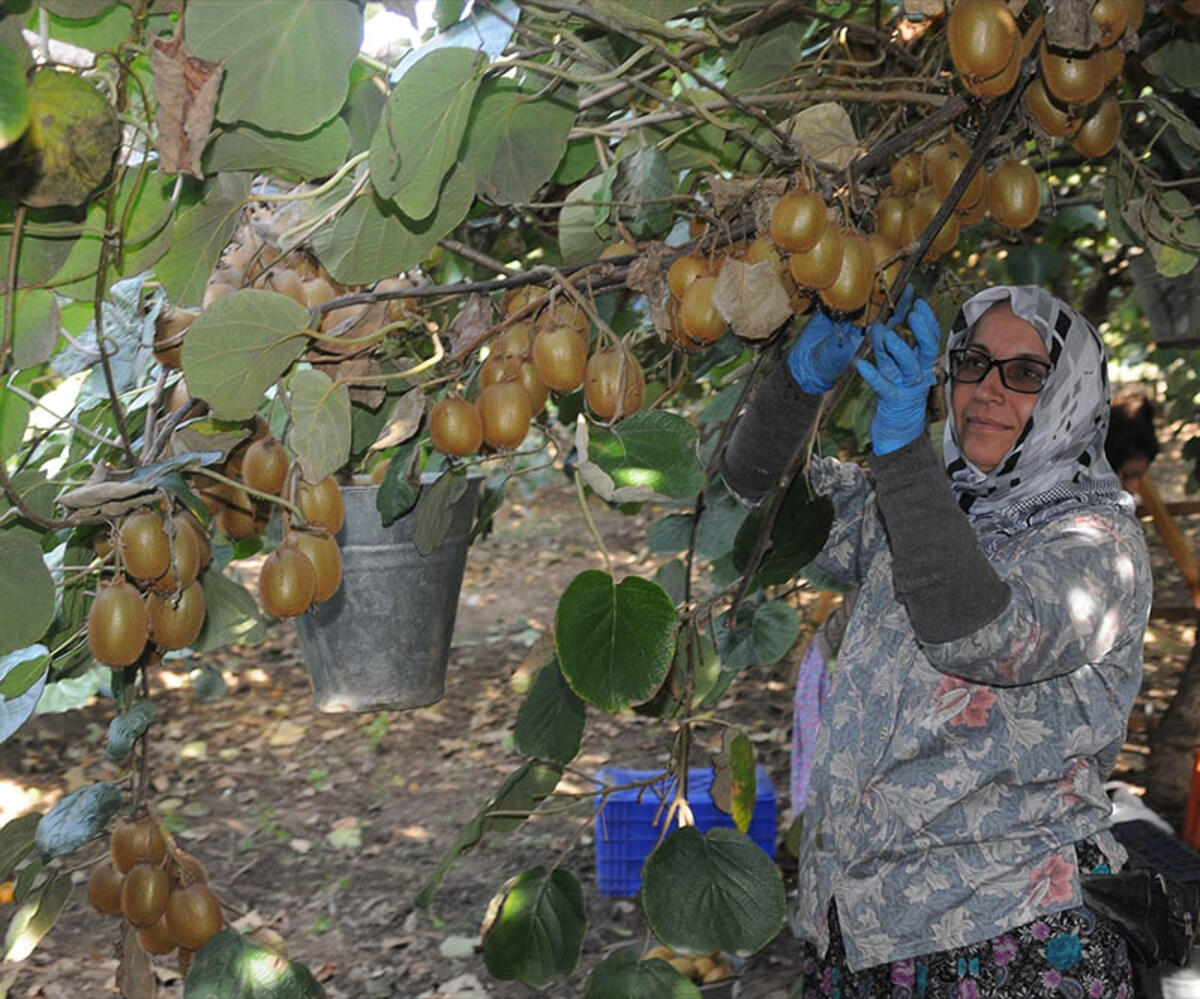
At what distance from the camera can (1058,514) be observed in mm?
1806

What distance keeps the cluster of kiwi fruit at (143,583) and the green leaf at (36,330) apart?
182 mm

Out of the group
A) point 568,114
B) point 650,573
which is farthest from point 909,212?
point 650,573

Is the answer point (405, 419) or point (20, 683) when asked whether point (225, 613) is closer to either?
point (20, 683)

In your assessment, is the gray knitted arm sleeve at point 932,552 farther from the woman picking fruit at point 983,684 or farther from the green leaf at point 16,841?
the green leaf at point 16,841

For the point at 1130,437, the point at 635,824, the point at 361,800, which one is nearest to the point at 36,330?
the point at 635,824

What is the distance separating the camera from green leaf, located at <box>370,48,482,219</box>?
3.43 ft

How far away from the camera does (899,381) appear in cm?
155

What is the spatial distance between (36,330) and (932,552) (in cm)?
103

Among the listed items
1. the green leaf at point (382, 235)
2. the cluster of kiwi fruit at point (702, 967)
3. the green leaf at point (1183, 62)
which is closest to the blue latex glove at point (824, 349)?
the green leaf at point (1183, 62)

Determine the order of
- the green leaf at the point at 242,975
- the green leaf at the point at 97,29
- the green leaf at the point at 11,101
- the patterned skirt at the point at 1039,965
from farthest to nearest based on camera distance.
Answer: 1. the patterned skirt at the point at 1039,965
2. the green leaf at the point at 242,975
3. the green leaf at the point at 97,29
4. the green leaf at the point at 11,101

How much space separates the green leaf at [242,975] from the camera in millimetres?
1354

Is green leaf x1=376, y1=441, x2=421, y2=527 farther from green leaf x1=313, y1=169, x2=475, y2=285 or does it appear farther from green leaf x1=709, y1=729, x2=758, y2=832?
green leaf x1=709, y1=729, x2=758, y2=832

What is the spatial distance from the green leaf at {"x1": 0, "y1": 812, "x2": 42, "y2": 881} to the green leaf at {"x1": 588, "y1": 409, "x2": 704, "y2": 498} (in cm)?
83

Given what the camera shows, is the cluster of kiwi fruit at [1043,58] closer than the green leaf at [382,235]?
Yes
